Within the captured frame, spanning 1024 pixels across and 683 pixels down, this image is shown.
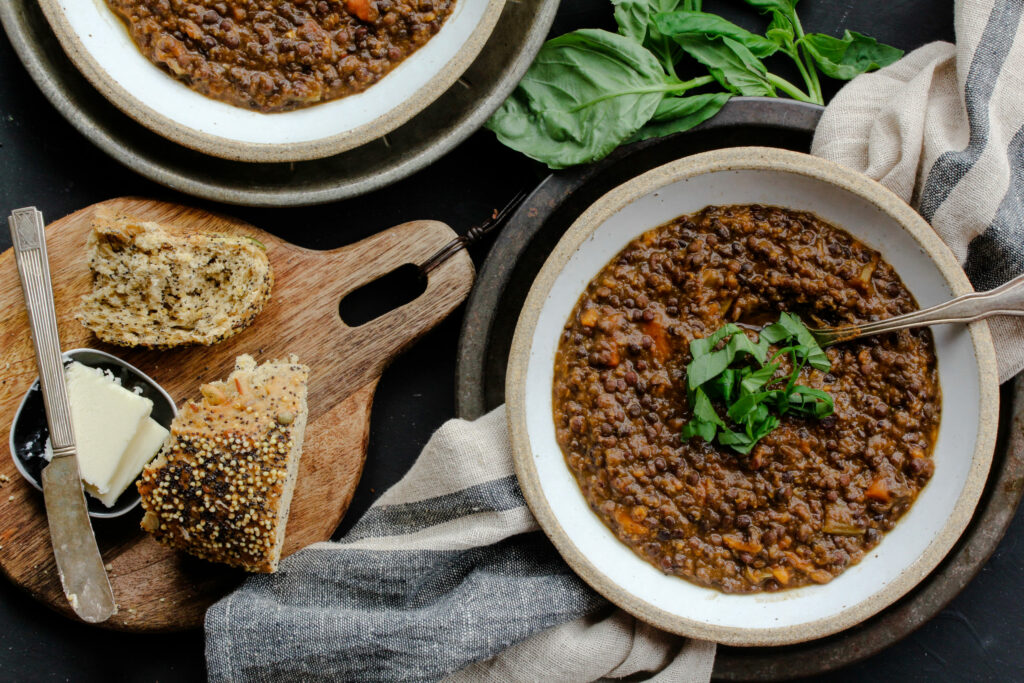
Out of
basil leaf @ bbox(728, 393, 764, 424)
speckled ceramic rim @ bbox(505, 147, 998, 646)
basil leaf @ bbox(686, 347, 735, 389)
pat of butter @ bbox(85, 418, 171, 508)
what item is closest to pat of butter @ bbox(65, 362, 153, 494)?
pat of butter @ bbox(85, 418, 171, 508)

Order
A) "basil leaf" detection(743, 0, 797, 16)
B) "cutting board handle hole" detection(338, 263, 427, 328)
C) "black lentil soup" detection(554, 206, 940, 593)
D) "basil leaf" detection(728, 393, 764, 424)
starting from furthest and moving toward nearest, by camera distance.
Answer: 1. "cutting board handle hole" detection(338, 263, 427, 328)
2. "basil leaf" detection(743, 0, 797, 16)
3. "black lentil soup" detection(554, 206, 940, 593)
4. "basil leaf" detection(728, 393, 764, 424)


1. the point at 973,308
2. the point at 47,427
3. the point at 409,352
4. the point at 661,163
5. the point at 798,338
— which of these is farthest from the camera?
the point at 409,352

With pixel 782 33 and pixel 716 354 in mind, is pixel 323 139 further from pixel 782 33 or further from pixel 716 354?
pixel 782 33

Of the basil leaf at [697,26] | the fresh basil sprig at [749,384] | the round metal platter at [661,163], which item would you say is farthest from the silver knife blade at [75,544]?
the basil leaf at [697,26]

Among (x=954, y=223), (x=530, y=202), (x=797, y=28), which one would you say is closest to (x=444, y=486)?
(x=530, y=202)

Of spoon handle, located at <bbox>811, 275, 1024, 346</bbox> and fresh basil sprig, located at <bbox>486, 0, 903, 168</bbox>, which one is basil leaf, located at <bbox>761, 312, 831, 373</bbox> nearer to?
spoon handle, located at <bbox>811, 275, 1024, 346</bbox>

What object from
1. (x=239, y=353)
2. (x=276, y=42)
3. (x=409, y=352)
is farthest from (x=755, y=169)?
(x=239, y=353)
